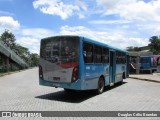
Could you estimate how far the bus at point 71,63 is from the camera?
12586 millimetres

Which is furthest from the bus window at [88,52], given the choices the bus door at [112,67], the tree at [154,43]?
the tree at [154,43]

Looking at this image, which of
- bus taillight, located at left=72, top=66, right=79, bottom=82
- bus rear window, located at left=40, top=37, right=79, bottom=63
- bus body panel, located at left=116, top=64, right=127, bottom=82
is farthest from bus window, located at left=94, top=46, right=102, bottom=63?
bus body panel, located at left=116, top=64, right=127, bottom=82

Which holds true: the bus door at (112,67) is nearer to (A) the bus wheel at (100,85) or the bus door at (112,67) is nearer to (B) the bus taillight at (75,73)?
(A) the bus wheel at (100,85)

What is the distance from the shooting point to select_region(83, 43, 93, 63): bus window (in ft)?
42.8

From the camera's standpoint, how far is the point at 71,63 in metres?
12.6

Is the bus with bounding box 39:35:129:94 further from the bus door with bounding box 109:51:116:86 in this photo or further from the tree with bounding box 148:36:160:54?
the tree with bounding box 148:36:160:54

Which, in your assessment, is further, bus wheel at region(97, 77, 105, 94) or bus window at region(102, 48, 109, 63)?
bus window at region(102, 48, 109, 63)

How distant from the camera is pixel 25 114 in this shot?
9.33 metres

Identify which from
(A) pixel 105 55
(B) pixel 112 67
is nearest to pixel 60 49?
(A) pixel 105 55

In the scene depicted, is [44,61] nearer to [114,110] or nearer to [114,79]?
[114,110]

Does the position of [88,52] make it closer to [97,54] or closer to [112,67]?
[97,54]

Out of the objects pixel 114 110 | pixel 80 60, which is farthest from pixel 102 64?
pixel 114 110

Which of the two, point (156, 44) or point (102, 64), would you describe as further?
point (156, 44)

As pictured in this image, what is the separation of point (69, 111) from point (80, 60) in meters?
3.09
